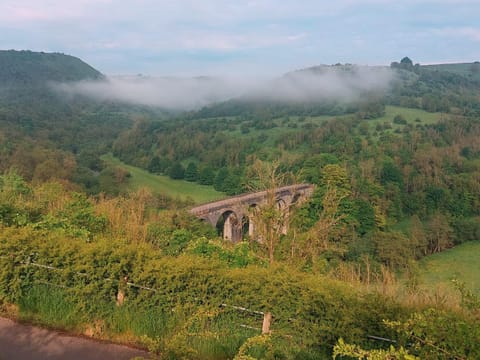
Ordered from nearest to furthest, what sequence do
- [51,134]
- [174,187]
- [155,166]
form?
[174,187]
[155,166]
[51,134]

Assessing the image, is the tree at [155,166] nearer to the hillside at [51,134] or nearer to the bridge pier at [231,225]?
the hillside at [51,134]

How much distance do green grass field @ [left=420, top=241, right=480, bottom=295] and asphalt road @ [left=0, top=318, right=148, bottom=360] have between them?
37.0m

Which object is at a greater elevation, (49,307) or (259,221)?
(49,307)

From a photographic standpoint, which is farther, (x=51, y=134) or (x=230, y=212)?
(x=51, y=134)

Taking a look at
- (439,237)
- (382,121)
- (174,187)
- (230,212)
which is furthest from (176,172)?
(382,121)

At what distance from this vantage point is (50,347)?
6.75m

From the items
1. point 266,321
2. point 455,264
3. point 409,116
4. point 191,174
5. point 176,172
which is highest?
point 409,116

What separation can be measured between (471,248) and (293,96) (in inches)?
5111

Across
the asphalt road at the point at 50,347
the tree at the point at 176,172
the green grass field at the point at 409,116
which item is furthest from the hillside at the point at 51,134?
the green grass field at the point at 409,116

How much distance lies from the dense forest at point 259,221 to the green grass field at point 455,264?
1.99 m

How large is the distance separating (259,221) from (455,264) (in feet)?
121

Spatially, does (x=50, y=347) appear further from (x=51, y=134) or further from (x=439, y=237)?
(x=51, y=134)

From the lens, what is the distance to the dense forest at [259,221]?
21.1ft

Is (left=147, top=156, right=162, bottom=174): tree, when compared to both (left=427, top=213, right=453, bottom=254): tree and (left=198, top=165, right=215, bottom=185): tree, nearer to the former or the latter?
(left=198, top=165, right=215, bottom=185): tree
